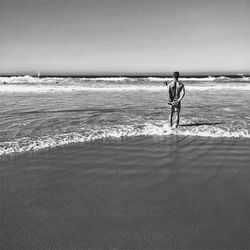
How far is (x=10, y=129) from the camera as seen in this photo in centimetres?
877

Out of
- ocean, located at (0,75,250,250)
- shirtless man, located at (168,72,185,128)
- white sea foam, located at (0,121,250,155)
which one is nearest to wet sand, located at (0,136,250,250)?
ocean, located at (0,75,250,250)

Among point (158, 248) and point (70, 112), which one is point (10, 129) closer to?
point (70, 112)

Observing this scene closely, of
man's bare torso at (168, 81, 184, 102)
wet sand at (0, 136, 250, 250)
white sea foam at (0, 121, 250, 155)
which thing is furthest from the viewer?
man's bare torso at (168, 81, 184, 102)

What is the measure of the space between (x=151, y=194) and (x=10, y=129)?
19.0 feet

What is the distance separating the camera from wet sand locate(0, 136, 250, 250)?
3.28 meters

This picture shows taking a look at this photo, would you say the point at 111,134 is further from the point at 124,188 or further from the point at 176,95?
the point at 124,188

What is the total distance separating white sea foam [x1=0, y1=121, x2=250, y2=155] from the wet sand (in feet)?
2.02

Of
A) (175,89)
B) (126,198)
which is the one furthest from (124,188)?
(175,89)

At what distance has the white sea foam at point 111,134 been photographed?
6953mm

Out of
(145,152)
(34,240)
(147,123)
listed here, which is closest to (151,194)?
(34,240)

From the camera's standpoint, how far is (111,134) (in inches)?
329

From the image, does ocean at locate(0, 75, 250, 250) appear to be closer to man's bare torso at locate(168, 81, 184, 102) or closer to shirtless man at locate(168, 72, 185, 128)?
shirtless man at locate(168, 72, 185, 128)

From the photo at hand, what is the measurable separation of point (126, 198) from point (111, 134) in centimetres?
419

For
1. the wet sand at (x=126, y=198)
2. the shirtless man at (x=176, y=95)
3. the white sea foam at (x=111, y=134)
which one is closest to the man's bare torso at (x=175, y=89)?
the shirtless man at (x=176, y=95)
